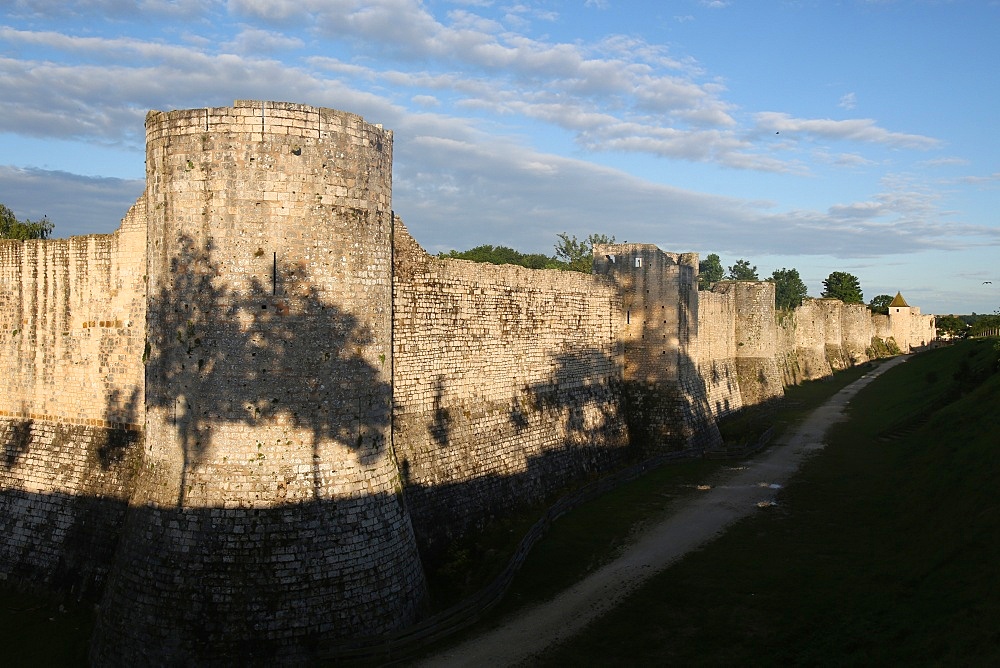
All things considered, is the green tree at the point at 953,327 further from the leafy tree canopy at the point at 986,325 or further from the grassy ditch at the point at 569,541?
the grassy ditch at the point at 569,541

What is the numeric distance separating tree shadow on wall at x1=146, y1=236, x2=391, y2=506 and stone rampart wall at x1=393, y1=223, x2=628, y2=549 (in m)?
4.00

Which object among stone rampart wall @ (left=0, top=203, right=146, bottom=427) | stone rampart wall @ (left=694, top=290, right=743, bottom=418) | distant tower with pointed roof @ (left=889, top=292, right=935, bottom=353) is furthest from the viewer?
distant tower with pointed roof @ (left=889, top=292, right=935, bottom=353)

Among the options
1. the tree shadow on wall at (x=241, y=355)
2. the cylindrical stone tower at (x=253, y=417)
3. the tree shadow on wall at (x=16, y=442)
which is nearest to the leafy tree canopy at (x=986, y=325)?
the cylindrical stone tower at (x=253, y=417)

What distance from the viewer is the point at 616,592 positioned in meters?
14.4

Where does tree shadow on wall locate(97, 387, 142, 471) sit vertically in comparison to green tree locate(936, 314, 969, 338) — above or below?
below

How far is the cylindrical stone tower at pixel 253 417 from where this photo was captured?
1118 cm

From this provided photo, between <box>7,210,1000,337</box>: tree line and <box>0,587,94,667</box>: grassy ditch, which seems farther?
<box>7,210,1000,337</box>: tree line

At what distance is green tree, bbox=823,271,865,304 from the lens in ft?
290

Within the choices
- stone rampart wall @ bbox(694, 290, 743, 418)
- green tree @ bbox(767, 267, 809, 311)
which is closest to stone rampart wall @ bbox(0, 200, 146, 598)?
stone rampart wall @ bbox(694, 290, 743, 418)

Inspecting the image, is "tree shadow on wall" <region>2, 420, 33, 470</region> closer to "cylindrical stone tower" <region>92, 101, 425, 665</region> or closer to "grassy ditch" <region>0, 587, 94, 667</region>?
"grassy ditch" <region>0, 587, 94, 667</region>

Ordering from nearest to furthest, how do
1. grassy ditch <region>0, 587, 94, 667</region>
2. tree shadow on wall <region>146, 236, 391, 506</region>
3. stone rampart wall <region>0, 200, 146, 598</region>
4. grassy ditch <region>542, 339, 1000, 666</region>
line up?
grassy ditch <region>542, 339, 1000, 666</region> → tree shadow on wall <region>146, 236, 391, 506</region> → grassy ditch <region>0, 587, 94, 667</region> → stone rampart wall <region>0, 200, 146, 598</region>

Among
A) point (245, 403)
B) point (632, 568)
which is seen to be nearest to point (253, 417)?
point (245, 403)

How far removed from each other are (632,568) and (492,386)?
624 cm

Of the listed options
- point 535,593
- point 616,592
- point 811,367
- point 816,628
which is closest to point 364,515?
point 535,593
